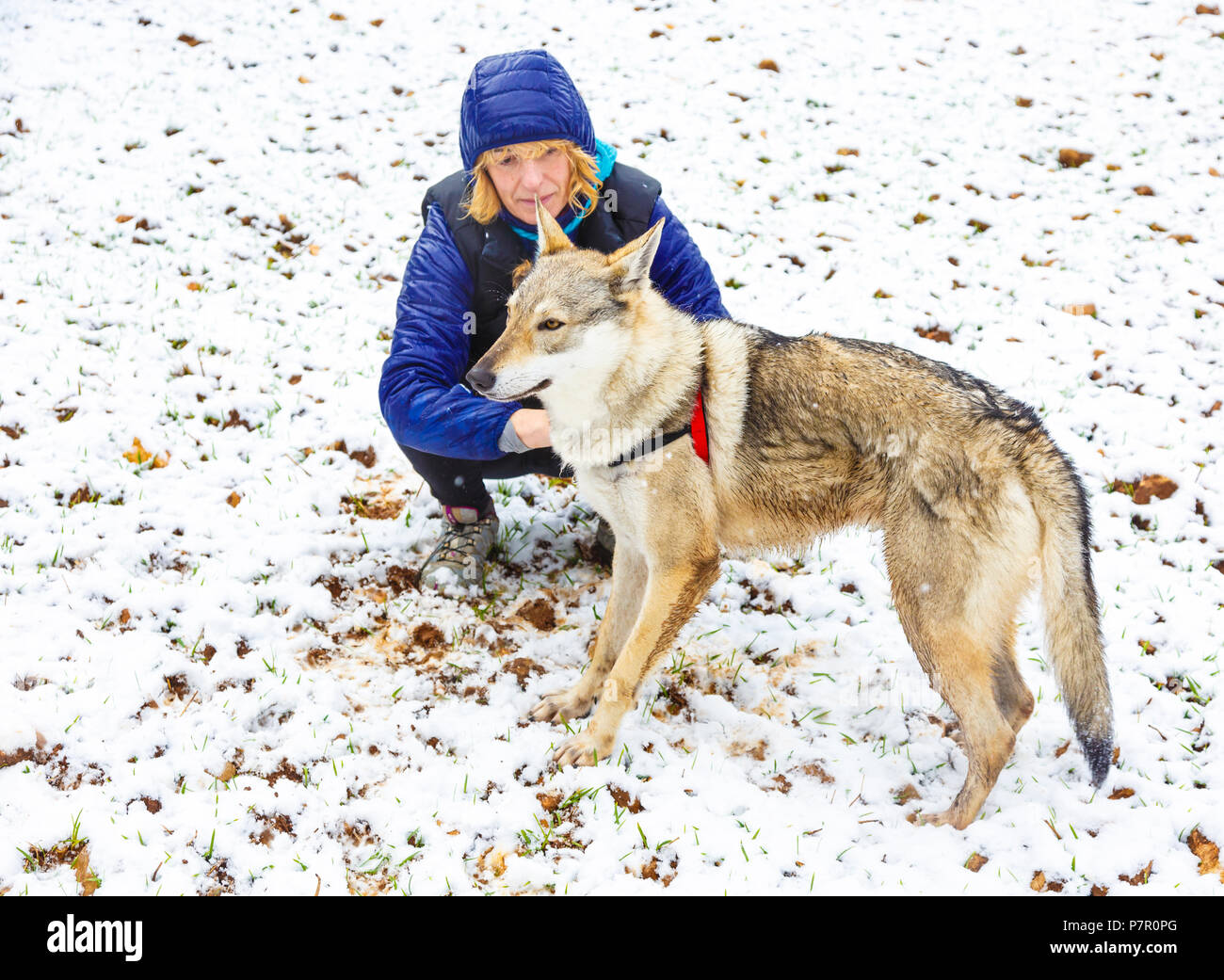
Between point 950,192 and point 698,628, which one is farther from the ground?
point 950,192

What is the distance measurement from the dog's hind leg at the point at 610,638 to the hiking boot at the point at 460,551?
0.86 m

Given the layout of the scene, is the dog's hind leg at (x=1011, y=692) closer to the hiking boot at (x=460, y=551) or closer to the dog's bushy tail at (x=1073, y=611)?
the dog's bushy tail at (x=1073, y=611)

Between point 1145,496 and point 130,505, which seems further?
point 1145,496

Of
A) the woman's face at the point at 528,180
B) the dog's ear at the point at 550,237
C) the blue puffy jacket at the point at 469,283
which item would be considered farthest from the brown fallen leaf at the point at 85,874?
the woman's face at the point at 528,180

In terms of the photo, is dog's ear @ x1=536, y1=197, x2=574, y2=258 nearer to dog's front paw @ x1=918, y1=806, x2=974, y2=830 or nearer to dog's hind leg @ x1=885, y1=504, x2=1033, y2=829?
dog's hind leg @ x1=885, y1=504, x2=1033, y2=829

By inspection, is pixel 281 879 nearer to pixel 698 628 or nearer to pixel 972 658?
pixel 698 628

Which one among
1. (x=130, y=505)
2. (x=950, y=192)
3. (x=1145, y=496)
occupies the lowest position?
(x=130, y=505)

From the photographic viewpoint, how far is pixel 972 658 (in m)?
2.95

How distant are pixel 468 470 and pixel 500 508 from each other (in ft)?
1.96

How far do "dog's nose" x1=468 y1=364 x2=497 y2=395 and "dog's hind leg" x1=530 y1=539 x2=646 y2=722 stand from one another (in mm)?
986

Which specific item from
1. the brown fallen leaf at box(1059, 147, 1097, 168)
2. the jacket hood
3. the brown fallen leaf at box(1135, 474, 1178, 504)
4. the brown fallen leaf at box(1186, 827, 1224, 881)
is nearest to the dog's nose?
the jacket hood

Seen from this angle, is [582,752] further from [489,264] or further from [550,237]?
[489,264]
